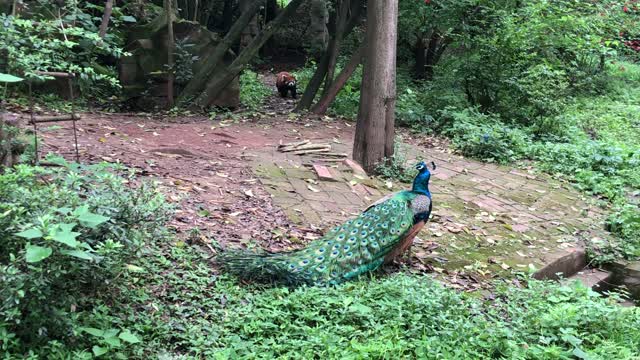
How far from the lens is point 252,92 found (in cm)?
1121

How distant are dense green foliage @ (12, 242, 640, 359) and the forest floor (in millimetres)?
503

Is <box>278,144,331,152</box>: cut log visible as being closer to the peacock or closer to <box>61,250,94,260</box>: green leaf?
the peacock

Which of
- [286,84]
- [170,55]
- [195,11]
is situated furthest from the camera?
[195,11]

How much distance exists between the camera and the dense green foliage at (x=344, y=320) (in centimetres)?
275

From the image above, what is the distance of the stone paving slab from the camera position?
462cm

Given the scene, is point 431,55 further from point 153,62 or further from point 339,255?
point 339,255

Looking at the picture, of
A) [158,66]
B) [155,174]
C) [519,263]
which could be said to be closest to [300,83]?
[158,66]

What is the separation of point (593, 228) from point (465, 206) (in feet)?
4.43

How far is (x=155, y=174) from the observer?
4.99 metres

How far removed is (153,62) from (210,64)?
953mm

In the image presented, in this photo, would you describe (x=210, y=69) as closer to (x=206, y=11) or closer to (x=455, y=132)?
(x=455, y=132)

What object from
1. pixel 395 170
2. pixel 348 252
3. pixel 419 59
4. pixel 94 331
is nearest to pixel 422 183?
pixel 348 252

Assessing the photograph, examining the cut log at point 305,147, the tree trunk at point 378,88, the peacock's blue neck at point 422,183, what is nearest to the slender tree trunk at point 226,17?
the cut log at point 305,147

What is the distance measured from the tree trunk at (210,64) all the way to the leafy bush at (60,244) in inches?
260
